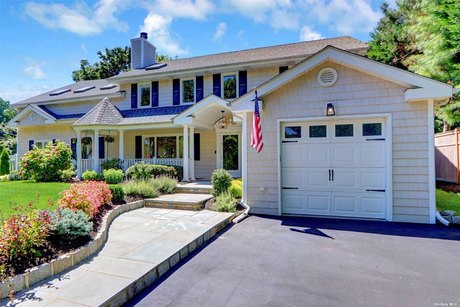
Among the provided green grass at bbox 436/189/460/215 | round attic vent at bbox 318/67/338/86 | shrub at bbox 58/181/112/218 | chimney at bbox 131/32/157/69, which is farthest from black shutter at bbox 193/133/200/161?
green grass at bbox 436/189/460/215

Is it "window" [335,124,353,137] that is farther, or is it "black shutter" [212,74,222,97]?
"black shutter" [212,74,222,97]

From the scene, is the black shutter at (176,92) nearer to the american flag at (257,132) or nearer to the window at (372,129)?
the american flag at (257,132)

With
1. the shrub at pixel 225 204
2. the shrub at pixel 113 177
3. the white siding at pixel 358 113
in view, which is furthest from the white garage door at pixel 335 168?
the shrub at pixel 113 177

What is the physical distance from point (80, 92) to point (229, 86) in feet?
37.1

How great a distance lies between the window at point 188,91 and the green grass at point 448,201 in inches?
456

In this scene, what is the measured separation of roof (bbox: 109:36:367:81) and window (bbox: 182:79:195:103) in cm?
79

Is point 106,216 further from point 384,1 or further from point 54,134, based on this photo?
point 384,1

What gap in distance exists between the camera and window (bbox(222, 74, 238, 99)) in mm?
13641

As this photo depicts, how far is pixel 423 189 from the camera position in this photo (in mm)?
6512

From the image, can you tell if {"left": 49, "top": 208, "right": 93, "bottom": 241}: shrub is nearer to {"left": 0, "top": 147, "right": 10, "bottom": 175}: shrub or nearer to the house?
the house

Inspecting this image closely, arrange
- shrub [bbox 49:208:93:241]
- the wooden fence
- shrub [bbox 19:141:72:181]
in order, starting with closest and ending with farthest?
shrub [bbox 49:208:93:241], the wooden fence, shrub [bbox 19:141:72:181]

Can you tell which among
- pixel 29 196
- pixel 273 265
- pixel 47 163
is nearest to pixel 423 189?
pixel 273 265

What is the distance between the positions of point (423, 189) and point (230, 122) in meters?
8.24

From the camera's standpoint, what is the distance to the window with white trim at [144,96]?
1544cm
